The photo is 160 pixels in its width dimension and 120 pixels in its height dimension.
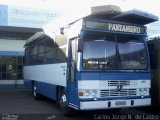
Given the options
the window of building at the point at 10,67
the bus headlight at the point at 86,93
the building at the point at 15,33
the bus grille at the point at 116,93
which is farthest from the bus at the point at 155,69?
the window of building at the point at 10,67

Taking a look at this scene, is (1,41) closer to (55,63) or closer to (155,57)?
(55,63)

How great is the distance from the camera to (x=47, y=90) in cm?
1427

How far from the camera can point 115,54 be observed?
10.4 metres

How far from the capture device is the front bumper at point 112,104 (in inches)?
388

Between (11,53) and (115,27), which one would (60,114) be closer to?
(115,27)

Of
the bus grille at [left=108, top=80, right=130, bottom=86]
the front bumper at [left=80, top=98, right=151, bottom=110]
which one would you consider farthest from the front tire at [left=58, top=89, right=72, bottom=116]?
the bus grille at [left=108, top=80, right=130, bottom=86]

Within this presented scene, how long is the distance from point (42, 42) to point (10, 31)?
1337 centimetres

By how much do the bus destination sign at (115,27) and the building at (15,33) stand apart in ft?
49.2

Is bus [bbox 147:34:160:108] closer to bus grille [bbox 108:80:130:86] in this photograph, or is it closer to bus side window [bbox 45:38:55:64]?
bus grille [bbox 108:80:130:86]

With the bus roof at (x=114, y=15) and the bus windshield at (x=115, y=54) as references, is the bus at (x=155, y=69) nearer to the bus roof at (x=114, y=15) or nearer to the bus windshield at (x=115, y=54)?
the bus windshield at (x=115, y=54)

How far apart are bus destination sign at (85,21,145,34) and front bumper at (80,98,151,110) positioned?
221 cm

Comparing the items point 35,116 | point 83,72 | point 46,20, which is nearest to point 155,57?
point 83,72

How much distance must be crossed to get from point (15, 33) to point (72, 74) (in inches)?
730

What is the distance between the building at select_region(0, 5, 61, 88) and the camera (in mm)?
24525
